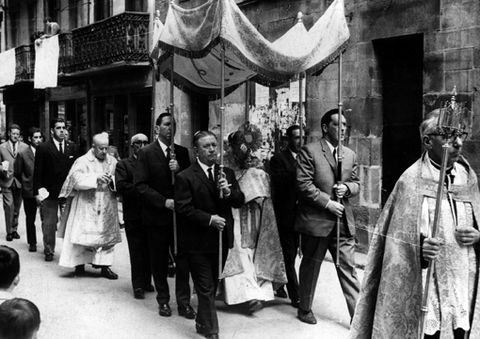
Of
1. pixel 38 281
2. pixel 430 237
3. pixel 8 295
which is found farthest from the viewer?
pixel 38 281

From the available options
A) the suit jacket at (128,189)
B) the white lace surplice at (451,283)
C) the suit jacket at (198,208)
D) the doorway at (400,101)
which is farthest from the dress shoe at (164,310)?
the doorway at (400,101)

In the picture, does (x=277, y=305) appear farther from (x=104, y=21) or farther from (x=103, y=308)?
(x=104, y=21)

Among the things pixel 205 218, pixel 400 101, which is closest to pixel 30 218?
pixel 205 218

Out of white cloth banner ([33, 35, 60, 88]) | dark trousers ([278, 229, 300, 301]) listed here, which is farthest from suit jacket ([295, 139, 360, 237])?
white cloth banner ([33, 35, 60, 88])

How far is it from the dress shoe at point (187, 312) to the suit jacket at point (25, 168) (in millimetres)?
4874

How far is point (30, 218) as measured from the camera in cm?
992

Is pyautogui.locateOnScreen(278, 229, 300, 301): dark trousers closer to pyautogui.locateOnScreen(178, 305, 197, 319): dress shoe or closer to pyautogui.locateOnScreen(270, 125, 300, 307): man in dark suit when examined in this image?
pyautogui.locateOnScreen(270, 125, 300, 307): man in dark suit

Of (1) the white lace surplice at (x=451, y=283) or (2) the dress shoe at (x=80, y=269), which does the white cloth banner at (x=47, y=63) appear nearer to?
(2) the dress shoe at (x=80, y=269)

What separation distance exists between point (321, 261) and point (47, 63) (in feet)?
46.4

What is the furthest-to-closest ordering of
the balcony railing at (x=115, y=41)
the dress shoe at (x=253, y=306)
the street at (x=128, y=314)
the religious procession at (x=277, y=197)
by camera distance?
the balcony railing at (x=115, y=41) → the dress shoe at (x=253, y=306) → the street at (x=128, y=314) → the religious procession at (x=277, y=197)

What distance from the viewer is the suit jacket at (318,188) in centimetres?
599

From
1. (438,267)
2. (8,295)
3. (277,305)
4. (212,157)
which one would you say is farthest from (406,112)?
(8,295)

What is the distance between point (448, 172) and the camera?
12.7 feet

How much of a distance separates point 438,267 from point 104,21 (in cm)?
1656
